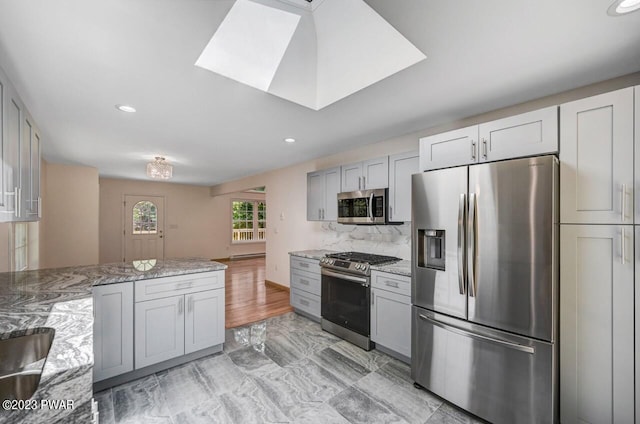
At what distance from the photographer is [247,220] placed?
9453 mm

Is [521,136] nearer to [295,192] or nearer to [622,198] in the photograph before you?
[622,198]

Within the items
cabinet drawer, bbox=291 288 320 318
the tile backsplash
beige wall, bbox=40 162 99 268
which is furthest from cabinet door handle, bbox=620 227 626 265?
beige wall, bbox=40 162 99 268

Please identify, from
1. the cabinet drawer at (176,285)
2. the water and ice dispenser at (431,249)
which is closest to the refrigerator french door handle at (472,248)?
the water and ice dispenser at (431,249)

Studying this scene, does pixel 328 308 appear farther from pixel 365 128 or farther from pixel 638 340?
pixel 638 340

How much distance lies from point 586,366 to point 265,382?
222 centimetres

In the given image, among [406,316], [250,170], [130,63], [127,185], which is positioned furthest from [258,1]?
[127,185]

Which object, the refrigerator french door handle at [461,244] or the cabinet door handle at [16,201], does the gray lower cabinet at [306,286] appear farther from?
the cabinet door handle at [16,201]

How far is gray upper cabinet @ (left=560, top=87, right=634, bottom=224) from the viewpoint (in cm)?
154

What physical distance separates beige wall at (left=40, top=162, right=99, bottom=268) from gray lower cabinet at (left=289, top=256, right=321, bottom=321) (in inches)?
164

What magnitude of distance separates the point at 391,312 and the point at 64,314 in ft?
7.94

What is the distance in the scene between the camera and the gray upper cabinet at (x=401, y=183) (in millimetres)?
2822

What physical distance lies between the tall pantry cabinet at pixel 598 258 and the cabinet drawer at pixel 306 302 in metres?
2.43

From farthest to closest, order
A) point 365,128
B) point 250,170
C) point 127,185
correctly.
Answer: point 127,185
point 250,170
point 365,128

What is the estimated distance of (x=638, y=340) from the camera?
149cm
